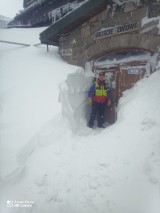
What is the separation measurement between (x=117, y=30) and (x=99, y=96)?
199 centimetres

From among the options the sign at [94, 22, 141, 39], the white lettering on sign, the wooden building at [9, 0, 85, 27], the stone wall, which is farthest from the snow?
the wooden building at [9, 0, 85, 27]

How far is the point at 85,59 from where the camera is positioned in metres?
7.18

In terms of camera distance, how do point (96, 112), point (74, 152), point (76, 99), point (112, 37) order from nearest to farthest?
point (74, 152)
point (76, 99)
point (96, 112)
point (112, 37)

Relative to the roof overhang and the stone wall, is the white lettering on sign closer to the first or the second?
the stone wall

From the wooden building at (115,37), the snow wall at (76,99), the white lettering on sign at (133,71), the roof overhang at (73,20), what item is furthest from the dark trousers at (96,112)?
the roof overhang at (73,20)

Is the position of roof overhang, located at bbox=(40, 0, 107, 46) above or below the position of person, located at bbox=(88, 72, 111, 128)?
above

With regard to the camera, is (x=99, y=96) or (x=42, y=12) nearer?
(x=99, y=96)

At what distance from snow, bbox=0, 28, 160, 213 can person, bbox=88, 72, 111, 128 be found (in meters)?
0.28

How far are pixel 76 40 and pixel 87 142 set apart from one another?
419 cm

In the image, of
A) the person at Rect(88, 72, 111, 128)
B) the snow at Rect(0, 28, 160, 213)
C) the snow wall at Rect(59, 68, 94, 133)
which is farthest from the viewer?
the person at Rect(88, 72, 111, 128)

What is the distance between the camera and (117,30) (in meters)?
6.22

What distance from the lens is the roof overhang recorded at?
6.22 meters

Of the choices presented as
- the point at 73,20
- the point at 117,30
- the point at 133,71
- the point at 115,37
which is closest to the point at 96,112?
the point at 133,71

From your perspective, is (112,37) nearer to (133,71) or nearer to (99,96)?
(133,71)
